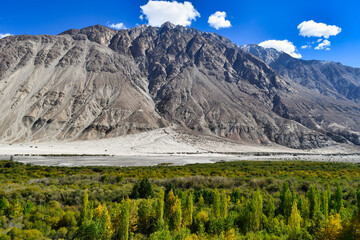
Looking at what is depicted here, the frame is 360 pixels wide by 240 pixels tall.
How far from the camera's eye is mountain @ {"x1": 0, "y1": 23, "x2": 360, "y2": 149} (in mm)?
125062

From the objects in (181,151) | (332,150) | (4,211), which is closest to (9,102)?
(181,151)

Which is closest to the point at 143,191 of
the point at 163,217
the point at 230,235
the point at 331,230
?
the point at 163,217

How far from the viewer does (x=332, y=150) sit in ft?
406

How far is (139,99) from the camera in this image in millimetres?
149625

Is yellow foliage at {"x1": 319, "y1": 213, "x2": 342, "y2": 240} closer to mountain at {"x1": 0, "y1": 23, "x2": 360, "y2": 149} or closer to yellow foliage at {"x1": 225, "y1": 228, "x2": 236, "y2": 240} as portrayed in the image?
yellow foliage at {"x1": 225, "y1": 228, "x2": 236, "y2": 240}

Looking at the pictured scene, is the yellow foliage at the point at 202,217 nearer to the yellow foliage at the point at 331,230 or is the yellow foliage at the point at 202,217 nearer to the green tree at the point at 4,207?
the yellow foliage at the point at 331,230

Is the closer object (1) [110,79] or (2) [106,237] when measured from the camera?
(2) [106,237]

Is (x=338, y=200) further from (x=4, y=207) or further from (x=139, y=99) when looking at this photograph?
A: (x=139, y=99)

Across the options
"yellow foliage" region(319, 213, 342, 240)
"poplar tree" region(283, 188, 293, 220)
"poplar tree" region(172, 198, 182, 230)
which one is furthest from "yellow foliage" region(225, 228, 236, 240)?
"poplar tree" region(283, 188, 293, 220)

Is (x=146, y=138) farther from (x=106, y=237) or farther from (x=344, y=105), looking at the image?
(x=344, y=105)

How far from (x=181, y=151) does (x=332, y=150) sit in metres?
76.0

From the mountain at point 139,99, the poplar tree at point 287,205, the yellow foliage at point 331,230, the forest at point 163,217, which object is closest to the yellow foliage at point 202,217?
the forest at point 163,217

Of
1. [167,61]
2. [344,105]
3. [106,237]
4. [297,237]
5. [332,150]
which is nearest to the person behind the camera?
Result: [297,237]

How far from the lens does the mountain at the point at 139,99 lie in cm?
12506
